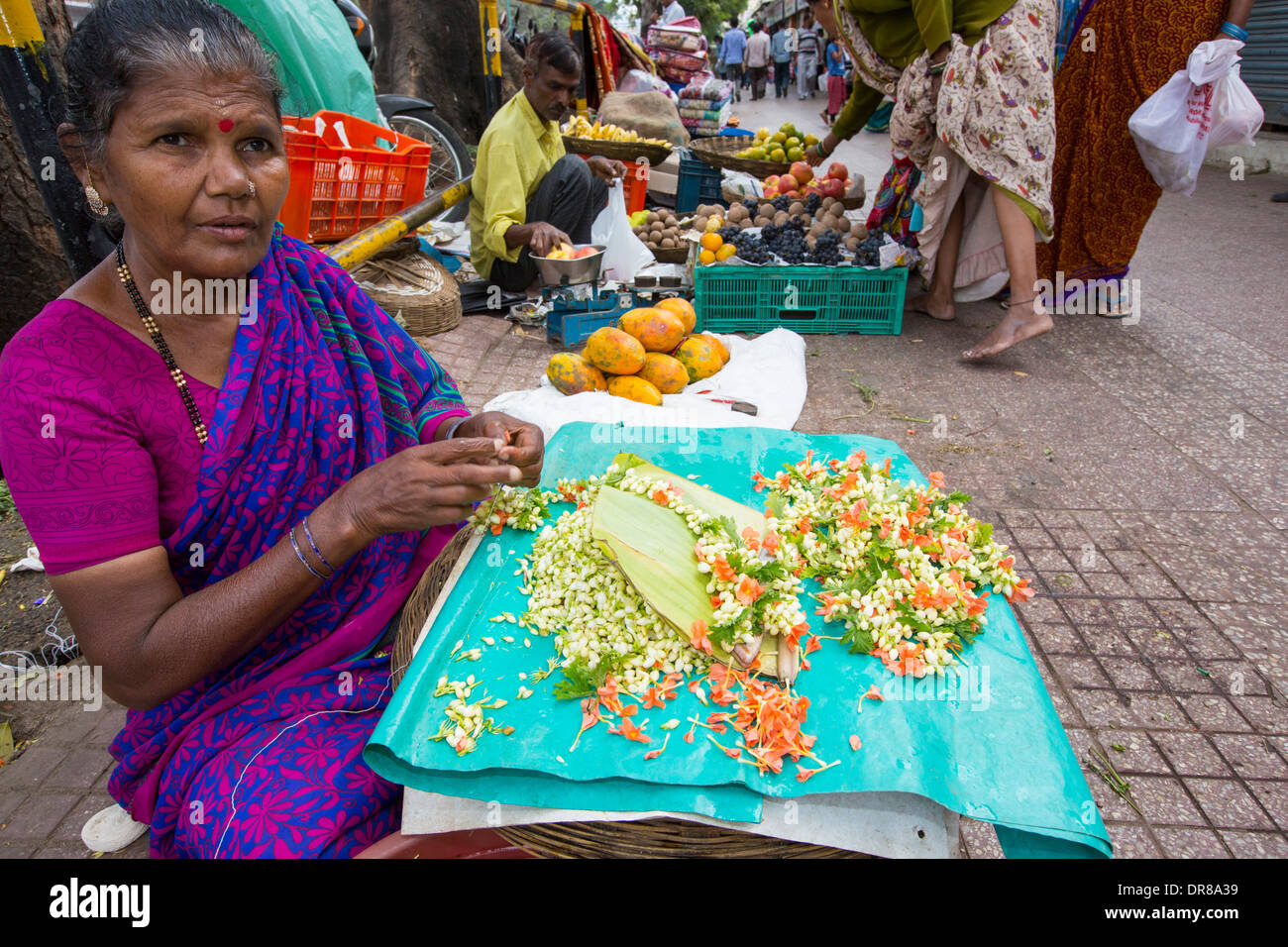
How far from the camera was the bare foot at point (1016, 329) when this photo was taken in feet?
15.2

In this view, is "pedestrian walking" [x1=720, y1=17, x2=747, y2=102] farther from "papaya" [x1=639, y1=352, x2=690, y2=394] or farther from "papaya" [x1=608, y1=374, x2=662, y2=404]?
"papaya" [x1=608, y1=374, x2=662, y2=404]

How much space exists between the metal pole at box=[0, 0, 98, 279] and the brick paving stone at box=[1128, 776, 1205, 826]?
3.49m

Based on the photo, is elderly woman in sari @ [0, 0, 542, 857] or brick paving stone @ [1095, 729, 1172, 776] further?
brick paving stone @ [1095, 729, 1172, 776]

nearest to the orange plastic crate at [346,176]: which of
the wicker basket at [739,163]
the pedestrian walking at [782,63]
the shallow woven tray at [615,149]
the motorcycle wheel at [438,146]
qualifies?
the motorcycle wheel at [438,146]

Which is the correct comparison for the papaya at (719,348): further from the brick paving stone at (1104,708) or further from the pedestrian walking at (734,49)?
the pedestrian walking at (734,49)

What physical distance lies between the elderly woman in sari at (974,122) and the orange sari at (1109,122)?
2.36ft

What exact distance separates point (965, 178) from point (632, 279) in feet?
8.18

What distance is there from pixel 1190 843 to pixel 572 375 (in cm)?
302

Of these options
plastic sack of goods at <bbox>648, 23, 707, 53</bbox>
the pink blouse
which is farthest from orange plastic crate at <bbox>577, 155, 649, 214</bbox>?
plastic sack of goods at <bbox>648, 23, 707, 53</bbox>

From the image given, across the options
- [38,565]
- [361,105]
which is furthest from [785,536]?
[361,105]

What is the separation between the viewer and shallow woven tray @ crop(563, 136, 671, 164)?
775 centimetres

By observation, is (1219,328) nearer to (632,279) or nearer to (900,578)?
(632,279)

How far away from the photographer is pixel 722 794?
145 cm

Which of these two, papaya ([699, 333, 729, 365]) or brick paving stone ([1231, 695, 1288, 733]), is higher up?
papaya ([699, 333, 729, 365])
